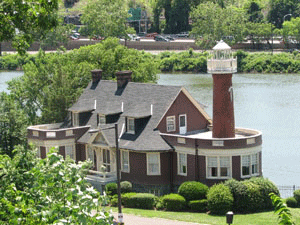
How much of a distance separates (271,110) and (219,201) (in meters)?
39.7

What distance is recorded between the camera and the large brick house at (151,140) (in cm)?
4525

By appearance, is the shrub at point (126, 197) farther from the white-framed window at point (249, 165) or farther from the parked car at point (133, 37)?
the parked car at point (133, 37)

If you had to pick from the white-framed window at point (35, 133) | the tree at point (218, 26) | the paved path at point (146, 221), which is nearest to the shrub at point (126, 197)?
the paved path at point (146, 221)

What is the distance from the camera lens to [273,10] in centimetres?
16000

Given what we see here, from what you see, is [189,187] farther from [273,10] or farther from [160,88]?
[273,10]

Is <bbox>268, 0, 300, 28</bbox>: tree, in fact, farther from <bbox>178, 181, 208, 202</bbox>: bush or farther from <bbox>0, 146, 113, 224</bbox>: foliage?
<bbox>0, 146, 113, 224</bbox>: foliage

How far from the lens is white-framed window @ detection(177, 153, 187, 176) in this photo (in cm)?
4638

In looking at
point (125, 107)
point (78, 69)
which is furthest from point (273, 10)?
point (125, 107)

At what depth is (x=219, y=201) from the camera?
41.9m

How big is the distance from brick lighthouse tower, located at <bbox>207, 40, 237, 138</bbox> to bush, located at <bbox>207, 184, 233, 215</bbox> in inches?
205

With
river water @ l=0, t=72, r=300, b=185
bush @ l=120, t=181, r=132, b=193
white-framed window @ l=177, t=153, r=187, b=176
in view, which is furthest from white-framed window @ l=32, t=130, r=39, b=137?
river water @ l=0, t=72, r=300, b=185

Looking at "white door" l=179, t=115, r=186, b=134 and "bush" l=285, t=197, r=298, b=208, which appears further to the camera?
"white door" l=179, t=115, r=186, b=134

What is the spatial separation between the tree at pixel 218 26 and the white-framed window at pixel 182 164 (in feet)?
311

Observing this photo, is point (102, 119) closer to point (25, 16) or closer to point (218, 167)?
point (218, 167)
